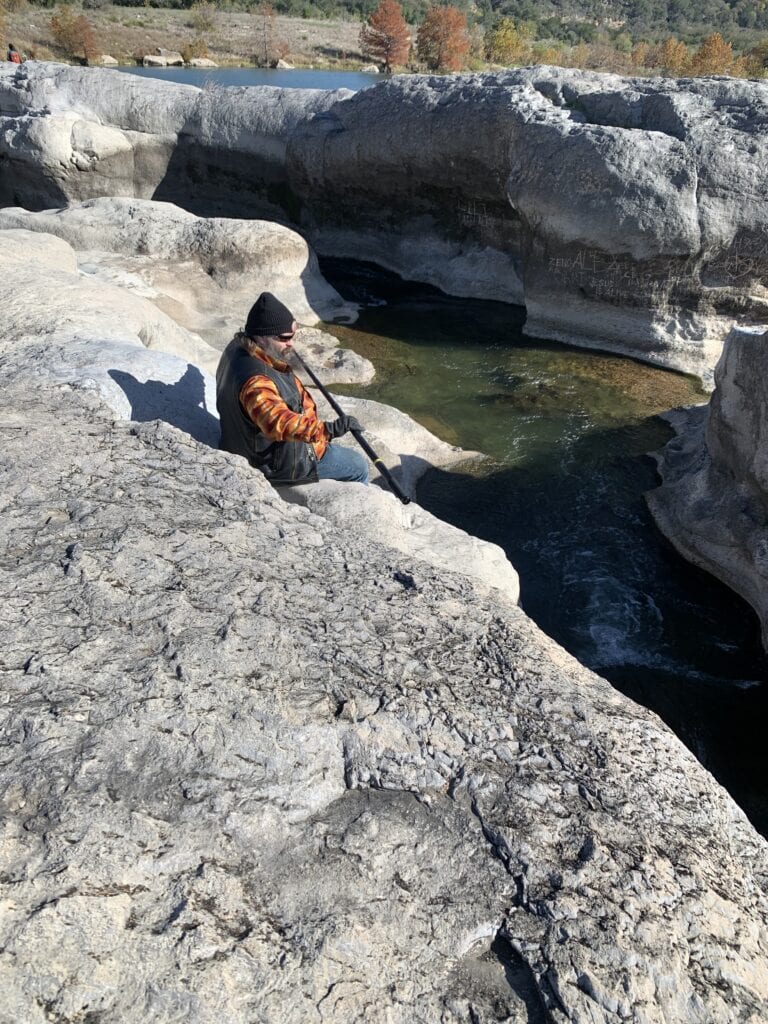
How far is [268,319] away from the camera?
4.50 metres

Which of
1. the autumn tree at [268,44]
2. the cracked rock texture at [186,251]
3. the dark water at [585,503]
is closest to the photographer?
the dark water at [585,503]

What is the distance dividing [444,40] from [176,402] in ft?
140

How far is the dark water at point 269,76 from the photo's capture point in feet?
116

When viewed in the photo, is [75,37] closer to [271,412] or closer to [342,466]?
[342,466]

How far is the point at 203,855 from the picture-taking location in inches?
89.5

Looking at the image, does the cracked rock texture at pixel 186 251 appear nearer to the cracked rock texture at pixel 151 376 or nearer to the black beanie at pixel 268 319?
the cracked rock texture at pixel 151 376

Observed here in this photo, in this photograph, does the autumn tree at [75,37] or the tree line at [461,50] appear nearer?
the autumn tree at [75,37]

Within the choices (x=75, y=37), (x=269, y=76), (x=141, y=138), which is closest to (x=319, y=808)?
(x=141, y=138)

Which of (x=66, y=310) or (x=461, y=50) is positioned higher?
(x=461, y=50)

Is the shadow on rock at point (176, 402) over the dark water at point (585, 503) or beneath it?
over

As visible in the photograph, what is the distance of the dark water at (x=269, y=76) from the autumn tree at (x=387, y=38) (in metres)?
1.85

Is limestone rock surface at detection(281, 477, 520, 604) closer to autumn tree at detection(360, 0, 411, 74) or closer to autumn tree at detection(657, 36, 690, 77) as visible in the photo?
autumn tree at detection(657, 36, 690, 77)

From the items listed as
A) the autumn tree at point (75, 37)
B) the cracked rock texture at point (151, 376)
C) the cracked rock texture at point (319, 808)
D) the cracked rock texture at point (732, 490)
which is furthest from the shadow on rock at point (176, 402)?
the autumn tree at point (75, 37)

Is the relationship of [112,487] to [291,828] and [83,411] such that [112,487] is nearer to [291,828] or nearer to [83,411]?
[83,411]
